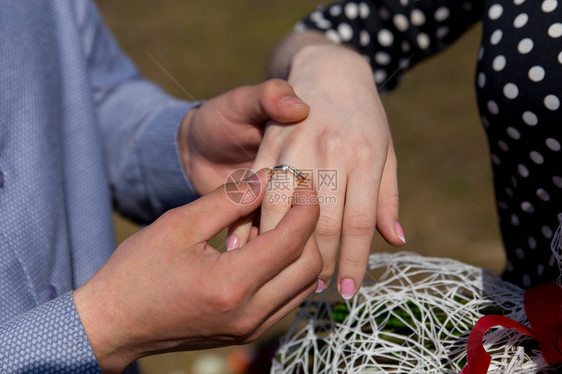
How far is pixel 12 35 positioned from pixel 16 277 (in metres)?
0.44

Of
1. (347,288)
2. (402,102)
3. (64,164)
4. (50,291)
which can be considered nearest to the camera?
(347,288)

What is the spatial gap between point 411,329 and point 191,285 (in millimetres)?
344

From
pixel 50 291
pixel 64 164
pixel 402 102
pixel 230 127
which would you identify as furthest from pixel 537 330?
pixel 402 102

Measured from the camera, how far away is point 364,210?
0.79 meters

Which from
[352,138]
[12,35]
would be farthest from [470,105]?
[12,35]

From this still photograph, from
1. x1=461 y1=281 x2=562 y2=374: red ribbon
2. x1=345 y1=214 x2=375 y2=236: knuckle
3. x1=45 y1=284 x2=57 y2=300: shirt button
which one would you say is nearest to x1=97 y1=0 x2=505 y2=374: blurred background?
x1=45 y1=284 x2=57 y2=300: shirt button

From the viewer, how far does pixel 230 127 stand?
3.21ft

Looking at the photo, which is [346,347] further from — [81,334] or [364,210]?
A: [81,334]

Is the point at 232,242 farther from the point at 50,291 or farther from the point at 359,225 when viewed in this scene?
the point at 50,291

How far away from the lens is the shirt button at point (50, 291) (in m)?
0.92

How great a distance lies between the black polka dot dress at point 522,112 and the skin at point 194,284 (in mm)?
355

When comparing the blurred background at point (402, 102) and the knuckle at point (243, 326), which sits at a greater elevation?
the knuckle at point (243, 326)

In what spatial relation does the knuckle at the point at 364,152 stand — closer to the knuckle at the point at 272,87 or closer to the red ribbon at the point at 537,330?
the knuckle at the point at 272,87

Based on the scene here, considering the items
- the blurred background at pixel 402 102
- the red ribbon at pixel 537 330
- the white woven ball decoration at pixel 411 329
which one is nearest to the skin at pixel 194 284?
the white woven ball decoration at pixel 411 329
